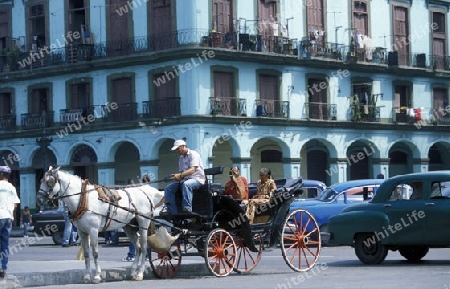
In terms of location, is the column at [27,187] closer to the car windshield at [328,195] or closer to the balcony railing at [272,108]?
the balcony railing at [272,108]

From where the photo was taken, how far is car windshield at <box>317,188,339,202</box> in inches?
1122

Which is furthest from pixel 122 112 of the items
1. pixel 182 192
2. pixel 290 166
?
pixel 182 192

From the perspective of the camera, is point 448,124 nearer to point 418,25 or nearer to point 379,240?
point 418,25

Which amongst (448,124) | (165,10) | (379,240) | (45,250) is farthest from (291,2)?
(379,240)

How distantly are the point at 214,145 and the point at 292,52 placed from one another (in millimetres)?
5505

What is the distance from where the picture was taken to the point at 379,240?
64.6ft

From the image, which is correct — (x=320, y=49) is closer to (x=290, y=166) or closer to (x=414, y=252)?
(x=290, y=166)

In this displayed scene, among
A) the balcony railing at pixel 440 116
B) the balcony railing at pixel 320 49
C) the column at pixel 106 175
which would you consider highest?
the balcony railing at pixel 320 49

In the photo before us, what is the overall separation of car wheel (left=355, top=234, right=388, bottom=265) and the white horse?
425cm

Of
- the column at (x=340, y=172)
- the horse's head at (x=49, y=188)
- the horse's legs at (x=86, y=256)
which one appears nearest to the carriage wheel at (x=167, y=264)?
the horse's legs at (x=86, y=256)

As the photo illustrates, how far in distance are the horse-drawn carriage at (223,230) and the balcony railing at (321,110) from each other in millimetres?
28102

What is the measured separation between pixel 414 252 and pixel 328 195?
832 centimetres

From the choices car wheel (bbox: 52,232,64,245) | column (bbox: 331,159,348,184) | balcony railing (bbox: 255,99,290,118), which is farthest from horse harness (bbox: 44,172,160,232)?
column (bbox: 331,159,348,184)

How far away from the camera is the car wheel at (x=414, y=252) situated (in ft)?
66.8
